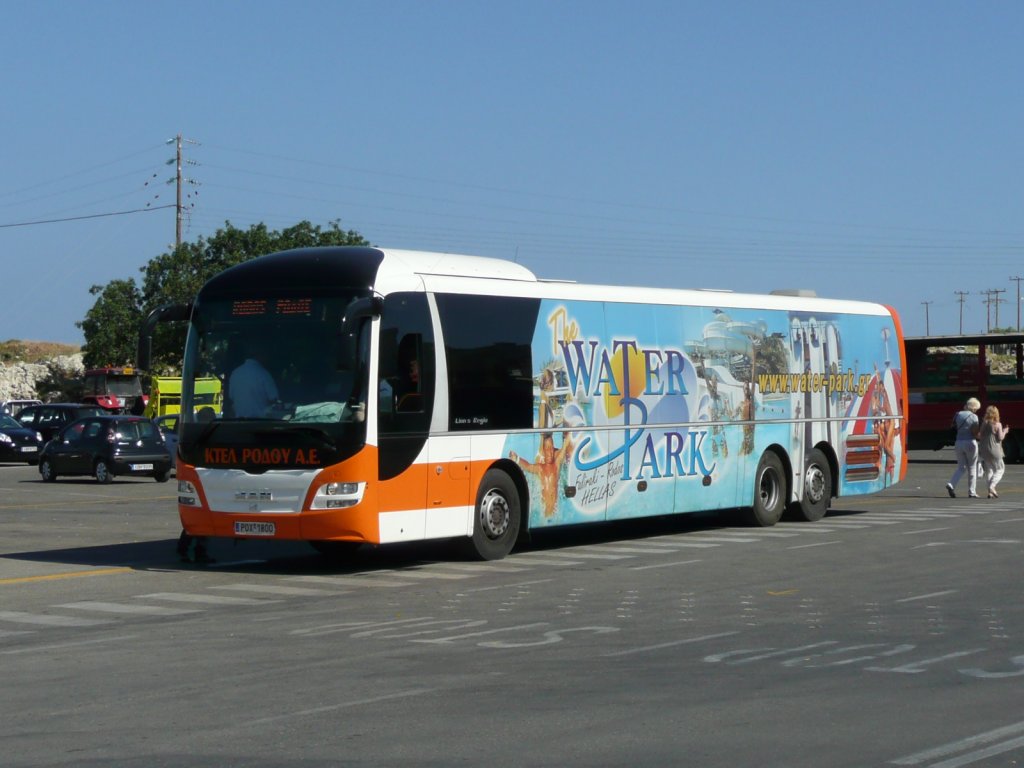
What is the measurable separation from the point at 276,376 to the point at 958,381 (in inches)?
1302

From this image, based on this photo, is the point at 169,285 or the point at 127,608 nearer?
the point at 127,608

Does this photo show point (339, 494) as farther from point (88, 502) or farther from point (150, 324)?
point (88, 502)

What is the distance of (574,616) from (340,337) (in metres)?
4.49

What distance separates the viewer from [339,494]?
51.0 feet

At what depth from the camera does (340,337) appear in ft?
51.5

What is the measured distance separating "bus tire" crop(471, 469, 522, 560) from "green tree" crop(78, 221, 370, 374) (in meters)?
54.5

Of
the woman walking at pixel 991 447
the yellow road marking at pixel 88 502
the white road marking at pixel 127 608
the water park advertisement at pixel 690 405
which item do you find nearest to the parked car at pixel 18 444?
the yellow road marking at pixel 88 502

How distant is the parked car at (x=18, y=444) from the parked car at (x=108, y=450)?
9.87 metres

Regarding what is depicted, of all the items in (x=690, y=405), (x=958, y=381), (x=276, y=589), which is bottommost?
(x=276, y=589)

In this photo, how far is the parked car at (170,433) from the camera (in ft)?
127

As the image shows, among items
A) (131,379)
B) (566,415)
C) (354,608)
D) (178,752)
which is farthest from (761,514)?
(131,379)

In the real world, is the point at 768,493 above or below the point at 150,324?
A: below

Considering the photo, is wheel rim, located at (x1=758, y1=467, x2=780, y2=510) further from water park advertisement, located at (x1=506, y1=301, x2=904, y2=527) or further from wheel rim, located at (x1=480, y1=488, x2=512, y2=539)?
wheel rim, located at (x1=480, y1=488, x2=512, y2=539)

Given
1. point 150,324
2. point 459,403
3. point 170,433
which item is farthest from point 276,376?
point 170,433
